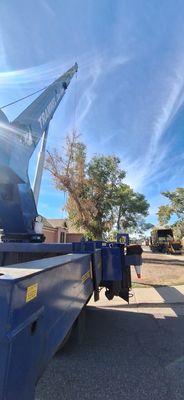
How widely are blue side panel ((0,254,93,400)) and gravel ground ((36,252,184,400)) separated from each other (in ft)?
5.23

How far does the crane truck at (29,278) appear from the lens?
4.35 feet

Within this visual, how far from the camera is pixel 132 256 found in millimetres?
5469

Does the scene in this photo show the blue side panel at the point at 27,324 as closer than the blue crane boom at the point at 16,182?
Yes

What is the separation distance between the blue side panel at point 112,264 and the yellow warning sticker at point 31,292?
311 centimetres

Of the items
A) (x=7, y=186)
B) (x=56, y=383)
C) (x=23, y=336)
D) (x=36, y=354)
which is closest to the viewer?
(x=23, y=336)

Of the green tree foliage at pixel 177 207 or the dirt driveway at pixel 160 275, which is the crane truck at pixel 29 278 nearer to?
the dirt driveway at pixel 160 275

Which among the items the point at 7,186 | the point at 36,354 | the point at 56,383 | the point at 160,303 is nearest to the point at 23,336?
the point at 36,354

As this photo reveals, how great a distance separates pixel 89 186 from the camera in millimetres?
28469

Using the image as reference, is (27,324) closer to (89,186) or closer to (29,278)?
(29,278)

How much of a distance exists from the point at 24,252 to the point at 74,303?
84.4 inches

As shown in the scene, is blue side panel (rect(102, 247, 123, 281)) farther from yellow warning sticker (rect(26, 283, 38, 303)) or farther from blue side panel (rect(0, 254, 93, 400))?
yellow warning sticker (rect(26, 283, 38, 303))

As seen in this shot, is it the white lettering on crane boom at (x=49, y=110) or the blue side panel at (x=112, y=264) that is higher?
the white lettering on crane boom at (x=49, y=110)

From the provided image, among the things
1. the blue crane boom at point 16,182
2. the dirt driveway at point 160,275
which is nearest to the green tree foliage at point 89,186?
the dirt driveway at point 160,275

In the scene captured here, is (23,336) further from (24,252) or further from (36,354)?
(24,252)
